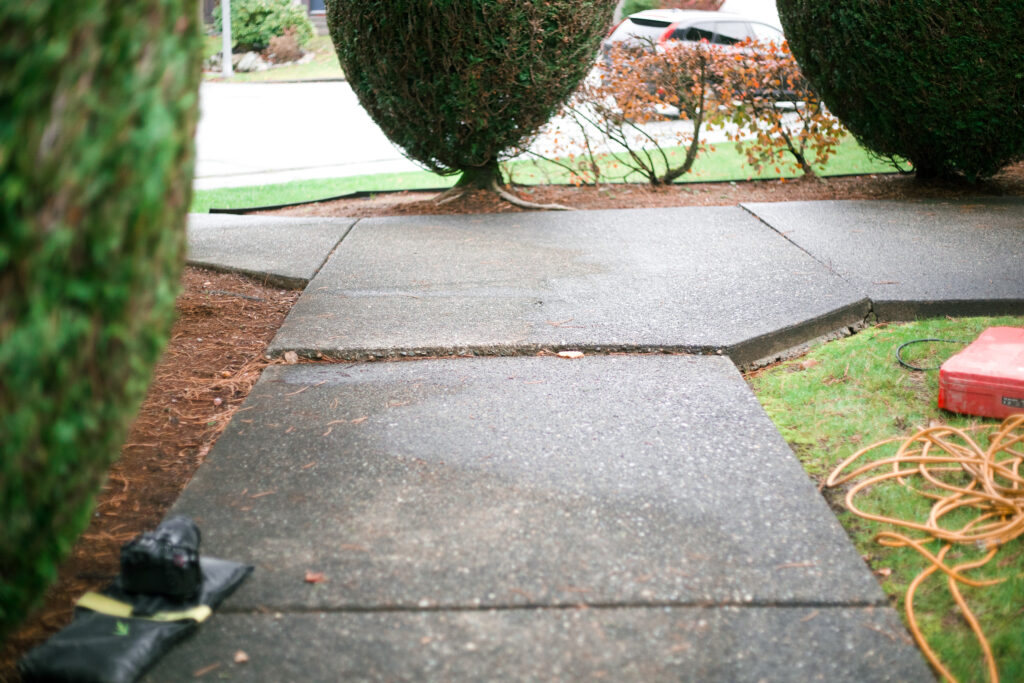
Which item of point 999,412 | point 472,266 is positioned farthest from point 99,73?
point 472,266

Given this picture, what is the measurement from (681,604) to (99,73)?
1.71m

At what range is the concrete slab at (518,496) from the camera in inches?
87.7

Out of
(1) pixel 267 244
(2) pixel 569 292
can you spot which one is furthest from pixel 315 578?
(1) pixel 267 244

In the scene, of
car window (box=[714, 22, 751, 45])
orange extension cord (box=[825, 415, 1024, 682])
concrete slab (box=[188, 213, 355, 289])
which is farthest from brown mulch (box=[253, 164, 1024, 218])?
car window (box=[714, 22, 751, 45])

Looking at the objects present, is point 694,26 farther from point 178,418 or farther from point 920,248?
point 178,418

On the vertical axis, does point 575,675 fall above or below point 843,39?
below

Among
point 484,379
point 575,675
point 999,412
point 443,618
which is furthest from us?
point 484,379

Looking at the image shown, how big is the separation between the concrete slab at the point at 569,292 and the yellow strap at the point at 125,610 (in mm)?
1850

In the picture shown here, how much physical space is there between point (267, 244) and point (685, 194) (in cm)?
401

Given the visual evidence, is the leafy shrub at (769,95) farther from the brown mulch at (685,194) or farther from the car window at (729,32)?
the car window at (729,32)

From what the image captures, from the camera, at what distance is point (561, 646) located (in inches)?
78.7

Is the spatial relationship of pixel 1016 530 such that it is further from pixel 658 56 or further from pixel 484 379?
pixel 658 56

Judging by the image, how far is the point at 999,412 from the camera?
128 inches

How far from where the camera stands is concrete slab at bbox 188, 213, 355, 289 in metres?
5.25
